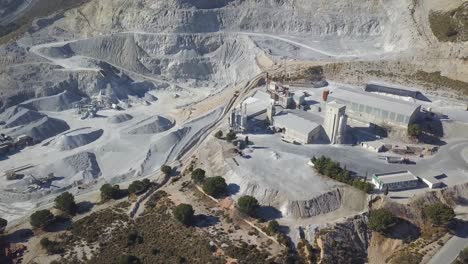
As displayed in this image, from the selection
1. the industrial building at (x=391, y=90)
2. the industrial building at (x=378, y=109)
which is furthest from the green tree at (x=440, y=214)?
the industrial building at (x=391, y=90)

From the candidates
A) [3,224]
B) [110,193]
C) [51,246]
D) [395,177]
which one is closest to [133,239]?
[51,246]

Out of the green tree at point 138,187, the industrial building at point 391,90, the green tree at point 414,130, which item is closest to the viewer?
the green tree at point 138,187

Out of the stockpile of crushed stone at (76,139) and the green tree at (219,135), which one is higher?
the green tree at (219,135)

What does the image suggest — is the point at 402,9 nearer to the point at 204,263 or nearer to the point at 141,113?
the point at 141,113

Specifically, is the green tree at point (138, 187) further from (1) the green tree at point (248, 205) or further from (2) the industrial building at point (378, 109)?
(2) the industrial building at point (378, 109)

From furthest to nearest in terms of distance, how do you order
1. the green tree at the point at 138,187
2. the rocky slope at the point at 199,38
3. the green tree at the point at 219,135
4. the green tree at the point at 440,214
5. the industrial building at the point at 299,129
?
the rocky slope at the point at 199,38 < the green tree at the point at 219,135 < the industrial building at the point at 299,129 < the green tree at the point at 138,187 < the green tree at the point at 440,214

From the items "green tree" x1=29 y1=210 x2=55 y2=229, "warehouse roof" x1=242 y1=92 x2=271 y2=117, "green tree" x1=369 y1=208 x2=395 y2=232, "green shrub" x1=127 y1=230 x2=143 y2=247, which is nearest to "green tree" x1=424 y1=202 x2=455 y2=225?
"green tree" x1=369 y1=208 x2=395 y2=232

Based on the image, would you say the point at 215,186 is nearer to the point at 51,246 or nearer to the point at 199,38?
the point at 51,246
